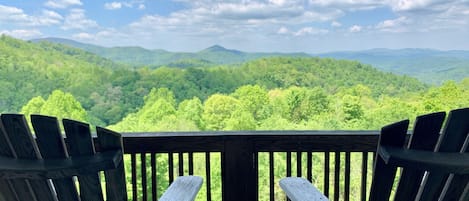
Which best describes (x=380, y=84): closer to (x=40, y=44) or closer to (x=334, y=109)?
(x=334, y=109)

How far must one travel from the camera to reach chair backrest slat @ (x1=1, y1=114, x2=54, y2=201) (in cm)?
120

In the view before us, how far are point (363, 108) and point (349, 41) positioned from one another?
16.0 feet

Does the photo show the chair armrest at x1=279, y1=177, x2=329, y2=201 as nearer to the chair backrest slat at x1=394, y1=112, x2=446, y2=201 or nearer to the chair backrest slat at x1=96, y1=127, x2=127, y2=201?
the chair backrest slat at x1=394, y1=112, x2=446, y2=201

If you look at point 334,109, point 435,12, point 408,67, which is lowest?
point 334,109

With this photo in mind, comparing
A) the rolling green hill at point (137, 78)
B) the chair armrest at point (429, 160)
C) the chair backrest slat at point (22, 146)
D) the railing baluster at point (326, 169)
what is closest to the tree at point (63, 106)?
the rolling green hill at point (137, 78)

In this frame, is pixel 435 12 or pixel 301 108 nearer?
pixel 301 108

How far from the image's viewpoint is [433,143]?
126 centimetres

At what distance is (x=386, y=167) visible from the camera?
4.49ft

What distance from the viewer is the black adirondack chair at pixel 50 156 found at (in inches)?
46.6

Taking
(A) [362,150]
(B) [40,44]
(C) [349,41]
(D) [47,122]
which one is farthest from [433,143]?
(C) [349,41]

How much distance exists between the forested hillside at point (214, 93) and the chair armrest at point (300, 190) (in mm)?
6680

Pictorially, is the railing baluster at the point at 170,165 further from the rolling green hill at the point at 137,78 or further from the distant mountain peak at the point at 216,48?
the distant mountain peak at the point at 216,48

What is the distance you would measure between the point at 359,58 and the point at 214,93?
4068 millimetres

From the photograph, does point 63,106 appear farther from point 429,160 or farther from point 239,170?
point 429,160
